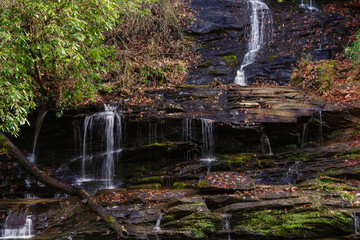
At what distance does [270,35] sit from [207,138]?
31.8 feet

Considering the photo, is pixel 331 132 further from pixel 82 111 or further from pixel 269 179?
pixel 82 111

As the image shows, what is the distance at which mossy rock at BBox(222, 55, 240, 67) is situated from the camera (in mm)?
14633

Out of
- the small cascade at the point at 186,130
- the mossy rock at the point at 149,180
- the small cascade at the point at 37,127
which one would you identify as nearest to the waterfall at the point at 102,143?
the mossy rock at the point at 149,180

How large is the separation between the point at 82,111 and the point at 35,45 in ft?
10.7

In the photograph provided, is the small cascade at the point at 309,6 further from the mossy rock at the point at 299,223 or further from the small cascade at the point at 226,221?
the small cascade at the point at 226,221

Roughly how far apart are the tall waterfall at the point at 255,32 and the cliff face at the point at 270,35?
129 mm

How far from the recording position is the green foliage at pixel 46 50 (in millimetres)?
6664

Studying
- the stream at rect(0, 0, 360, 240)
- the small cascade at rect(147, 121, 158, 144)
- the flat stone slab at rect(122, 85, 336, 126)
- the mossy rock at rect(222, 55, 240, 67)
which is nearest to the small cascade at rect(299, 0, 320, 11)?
the stream at rect(0, 0, 360, 240)

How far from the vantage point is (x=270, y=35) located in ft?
53.8

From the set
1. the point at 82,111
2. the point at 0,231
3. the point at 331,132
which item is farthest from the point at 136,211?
the point at 331,132

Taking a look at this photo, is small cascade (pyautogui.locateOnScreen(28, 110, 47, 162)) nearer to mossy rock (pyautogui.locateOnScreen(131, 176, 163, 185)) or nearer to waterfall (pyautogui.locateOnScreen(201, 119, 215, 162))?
mossy rock (pyautogui.locateOnScreen(131, 176, 163, 185))

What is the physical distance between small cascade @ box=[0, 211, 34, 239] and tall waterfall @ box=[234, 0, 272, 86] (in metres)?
9.95

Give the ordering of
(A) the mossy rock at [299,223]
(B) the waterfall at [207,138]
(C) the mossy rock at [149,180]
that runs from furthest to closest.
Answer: (B) the waterfall at [207,138] → (C) the mossy rock at [149,180] → (A) the mossy rock at [299,223]

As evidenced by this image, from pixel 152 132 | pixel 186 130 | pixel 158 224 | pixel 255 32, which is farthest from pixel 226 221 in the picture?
pixel 255 32
